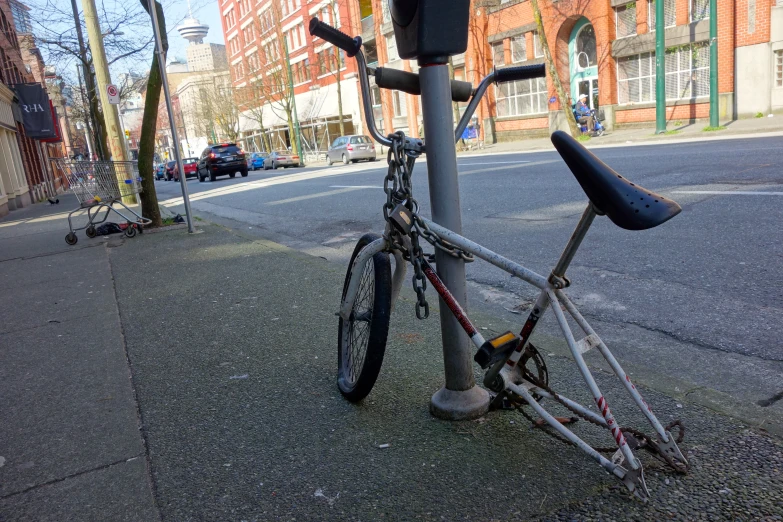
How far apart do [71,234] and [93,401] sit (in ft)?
24.0

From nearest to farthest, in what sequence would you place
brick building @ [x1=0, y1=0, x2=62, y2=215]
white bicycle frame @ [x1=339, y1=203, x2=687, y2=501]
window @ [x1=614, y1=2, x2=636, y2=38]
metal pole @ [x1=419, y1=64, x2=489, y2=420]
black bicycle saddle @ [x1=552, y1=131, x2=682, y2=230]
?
1. black bicycle saddle @ [x1=552, y1=131, x2=682, y2=230]
2. white bicycle frame @ [x1=339, y1=203, x2=687, y2=501]
3. metal pole @ [x1=419, y1=64, x2=489, y2=420]
4. brick building @ [x1=0, y1=0, x2=62, y2=215]
5. window @ [x1=614, y1=2, x2=636, y2=38]

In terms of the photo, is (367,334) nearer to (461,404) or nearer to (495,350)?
(461,404)

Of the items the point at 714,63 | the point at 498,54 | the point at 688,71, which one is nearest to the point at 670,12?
the point at 688,71

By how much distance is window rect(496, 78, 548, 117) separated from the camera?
30.9m

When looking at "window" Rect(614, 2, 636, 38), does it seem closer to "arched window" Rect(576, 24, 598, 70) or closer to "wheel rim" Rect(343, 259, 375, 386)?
"arched window" Rect(576, 24, 598, 70)

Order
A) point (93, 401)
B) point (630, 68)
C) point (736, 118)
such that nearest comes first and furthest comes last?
1. point (93, 401)
2. point (736, 118)
3. point (630, 68)

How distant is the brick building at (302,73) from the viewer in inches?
1875

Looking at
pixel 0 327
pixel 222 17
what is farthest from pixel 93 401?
pixel 222 17

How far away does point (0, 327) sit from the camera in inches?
196

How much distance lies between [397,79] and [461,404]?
1.39 m

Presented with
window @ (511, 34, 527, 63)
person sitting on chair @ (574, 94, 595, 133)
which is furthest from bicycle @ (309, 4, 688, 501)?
window @ (511, 34, 527, 63)

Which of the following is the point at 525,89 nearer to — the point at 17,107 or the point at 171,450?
the point at 17,107

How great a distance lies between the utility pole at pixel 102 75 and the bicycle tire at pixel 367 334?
40.5 ft

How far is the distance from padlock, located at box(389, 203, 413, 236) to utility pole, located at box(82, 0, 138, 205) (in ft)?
42.3
